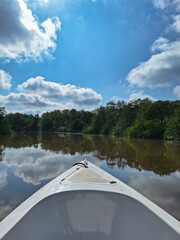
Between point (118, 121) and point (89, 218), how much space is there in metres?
35.4

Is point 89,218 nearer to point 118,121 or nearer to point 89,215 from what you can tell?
point 89,215

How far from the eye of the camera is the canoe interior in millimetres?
1397

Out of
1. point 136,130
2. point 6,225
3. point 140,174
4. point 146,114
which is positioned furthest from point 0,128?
point 6,225

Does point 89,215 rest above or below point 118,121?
below

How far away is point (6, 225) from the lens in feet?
3.80

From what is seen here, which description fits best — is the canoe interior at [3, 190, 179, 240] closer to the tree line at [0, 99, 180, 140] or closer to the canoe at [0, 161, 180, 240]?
the canoe at [0, 161, 180, 240]

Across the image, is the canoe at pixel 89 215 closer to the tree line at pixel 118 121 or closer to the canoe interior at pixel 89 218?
the canoe interior at pixel 89 218

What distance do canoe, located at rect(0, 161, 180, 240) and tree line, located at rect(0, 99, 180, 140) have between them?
790 inches

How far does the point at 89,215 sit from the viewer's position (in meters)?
1.67

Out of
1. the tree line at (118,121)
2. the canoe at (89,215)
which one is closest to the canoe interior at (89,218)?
the canoe at (89,215)

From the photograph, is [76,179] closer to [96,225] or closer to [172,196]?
[96,225]

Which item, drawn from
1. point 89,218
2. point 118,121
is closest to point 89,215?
point 89,218

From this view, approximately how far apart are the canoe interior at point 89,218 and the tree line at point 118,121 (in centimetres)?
2008

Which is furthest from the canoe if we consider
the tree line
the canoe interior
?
the tree line
